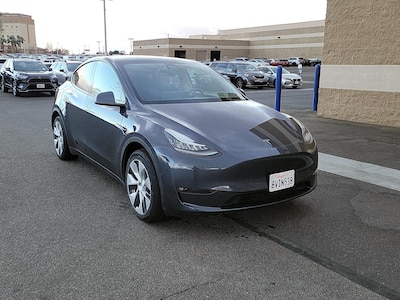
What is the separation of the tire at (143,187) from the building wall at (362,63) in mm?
7567

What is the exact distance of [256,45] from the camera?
93.8 meters

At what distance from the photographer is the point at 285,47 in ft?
289

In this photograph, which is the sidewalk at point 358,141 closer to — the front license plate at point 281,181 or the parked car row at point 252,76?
the front license plate at point 281,181

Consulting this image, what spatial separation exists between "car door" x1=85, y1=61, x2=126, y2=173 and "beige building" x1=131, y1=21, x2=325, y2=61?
76.2m

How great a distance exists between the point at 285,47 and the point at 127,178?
89.0m

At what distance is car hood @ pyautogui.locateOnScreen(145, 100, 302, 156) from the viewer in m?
3.71

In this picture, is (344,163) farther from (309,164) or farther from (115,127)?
(115,127)

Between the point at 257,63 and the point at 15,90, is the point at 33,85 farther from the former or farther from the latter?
the point at 257,63

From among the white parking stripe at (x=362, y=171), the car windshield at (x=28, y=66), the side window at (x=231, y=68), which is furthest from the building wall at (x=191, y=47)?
the white parking stripe at (x=362, y=171)

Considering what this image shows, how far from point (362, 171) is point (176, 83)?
3.03 m

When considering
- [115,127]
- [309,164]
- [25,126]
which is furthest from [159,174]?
[25,126]

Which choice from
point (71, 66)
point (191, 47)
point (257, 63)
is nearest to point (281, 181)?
point (71, 66)

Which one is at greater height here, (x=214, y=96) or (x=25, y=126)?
(x=214, y=96)

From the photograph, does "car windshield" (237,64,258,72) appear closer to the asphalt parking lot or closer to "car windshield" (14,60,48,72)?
"car windshield" (14,60,48,72)
